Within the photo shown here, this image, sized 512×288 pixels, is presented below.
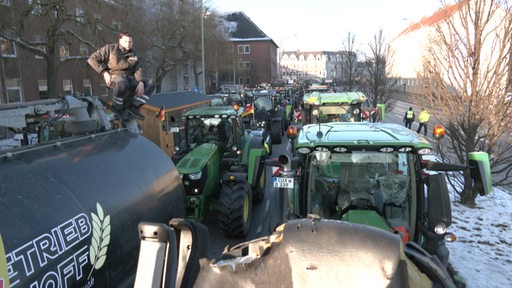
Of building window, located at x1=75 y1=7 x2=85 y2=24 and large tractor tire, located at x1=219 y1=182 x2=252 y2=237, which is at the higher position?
building window, located at x1=75 y1=7 x2=85 y2=24

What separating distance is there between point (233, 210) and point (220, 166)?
1.73m

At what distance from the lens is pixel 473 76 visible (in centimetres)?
740

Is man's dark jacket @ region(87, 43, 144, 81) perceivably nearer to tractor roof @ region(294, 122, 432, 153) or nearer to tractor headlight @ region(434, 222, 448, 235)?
tractor roof @ region(294, 122, 432, 153)

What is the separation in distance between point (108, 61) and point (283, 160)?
8.51 feet

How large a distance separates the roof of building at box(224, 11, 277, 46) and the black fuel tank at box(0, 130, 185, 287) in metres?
66.2

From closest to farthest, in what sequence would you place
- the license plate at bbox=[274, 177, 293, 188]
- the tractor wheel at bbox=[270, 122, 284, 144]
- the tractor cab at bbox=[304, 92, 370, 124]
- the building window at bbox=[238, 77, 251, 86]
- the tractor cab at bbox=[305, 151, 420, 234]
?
the tractor cab at bbox=[305, 151, 420, 234], the license plate at bbox=[274, 177, 293, 188], the tractor cab at bbox=[304, 92, 370, 124], the tractor wheel at bbox=[270, 122, 284, 144], the building window at bbox=[238, 77, 251, 86]

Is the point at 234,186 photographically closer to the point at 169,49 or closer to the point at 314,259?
the point at 314,259

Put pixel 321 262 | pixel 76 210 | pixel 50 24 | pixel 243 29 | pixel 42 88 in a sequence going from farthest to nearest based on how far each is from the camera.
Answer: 1. pixel 243 29
2. pixel 42 88
3. pixel 50 24
4. pixel 76 210
5. pixel 321 262

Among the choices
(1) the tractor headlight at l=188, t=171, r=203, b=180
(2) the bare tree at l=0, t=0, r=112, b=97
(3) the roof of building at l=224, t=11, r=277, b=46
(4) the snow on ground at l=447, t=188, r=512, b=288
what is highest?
(3) the roof of building at l=224, t=11, r=277, b=46

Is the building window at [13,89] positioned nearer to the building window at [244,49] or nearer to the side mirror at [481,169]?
the side mirror at [481,169]

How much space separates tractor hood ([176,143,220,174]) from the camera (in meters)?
6.98

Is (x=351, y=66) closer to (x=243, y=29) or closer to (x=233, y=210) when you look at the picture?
(x=233, y=210)

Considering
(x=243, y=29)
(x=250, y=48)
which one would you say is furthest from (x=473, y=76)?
(x=243, y=29)

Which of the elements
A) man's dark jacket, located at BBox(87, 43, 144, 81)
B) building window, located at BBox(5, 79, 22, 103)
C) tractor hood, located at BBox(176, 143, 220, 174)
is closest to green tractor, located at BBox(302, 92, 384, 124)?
tractor hood, located at BBox(176, 143, 220, 174)
